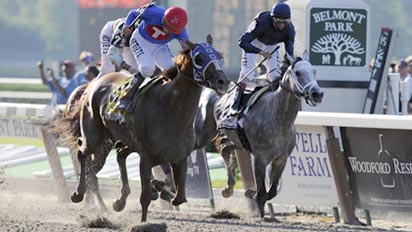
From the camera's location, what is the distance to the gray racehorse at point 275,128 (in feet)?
38.0

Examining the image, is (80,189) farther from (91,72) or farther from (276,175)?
(91,72)

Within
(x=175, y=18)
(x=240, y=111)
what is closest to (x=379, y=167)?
(x=240, y=111)

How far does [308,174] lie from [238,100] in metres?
1.00

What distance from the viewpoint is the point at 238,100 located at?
12398mm

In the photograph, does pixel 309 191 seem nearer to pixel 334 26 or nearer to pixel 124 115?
pixel 124 115

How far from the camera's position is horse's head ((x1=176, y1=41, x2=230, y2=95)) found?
9750 millimetres

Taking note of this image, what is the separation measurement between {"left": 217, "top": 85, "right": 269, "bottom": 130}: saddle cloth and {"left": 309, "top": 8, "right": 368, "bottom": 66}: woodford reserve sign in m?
3.08

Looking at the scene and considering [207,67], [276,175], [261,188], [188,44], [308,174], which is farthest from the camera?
[308,174]

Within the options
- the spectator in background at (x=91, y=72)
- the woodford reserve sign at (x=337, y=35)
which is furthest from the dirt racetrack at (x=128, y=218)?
the woodford reserve sign at (x=337, y=35)

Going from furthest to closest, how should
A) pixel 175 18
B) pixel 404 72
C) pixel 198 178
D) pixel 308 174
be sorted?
pixel 404 72 < pixel 198 178 < pixel 308 174 < pixel 175 18

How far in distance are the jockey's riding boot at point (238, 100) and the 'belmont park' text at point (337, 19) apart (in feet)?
10.5

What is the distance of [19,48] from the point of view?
36.5 m

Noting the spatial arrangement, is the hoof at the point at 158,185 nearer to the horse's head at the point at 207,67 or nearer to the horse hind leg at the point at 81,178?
the horse hind leg at the point at 81,178

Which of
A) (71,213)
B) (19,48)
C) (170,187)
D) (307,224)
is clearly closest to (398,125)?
(307,224)
